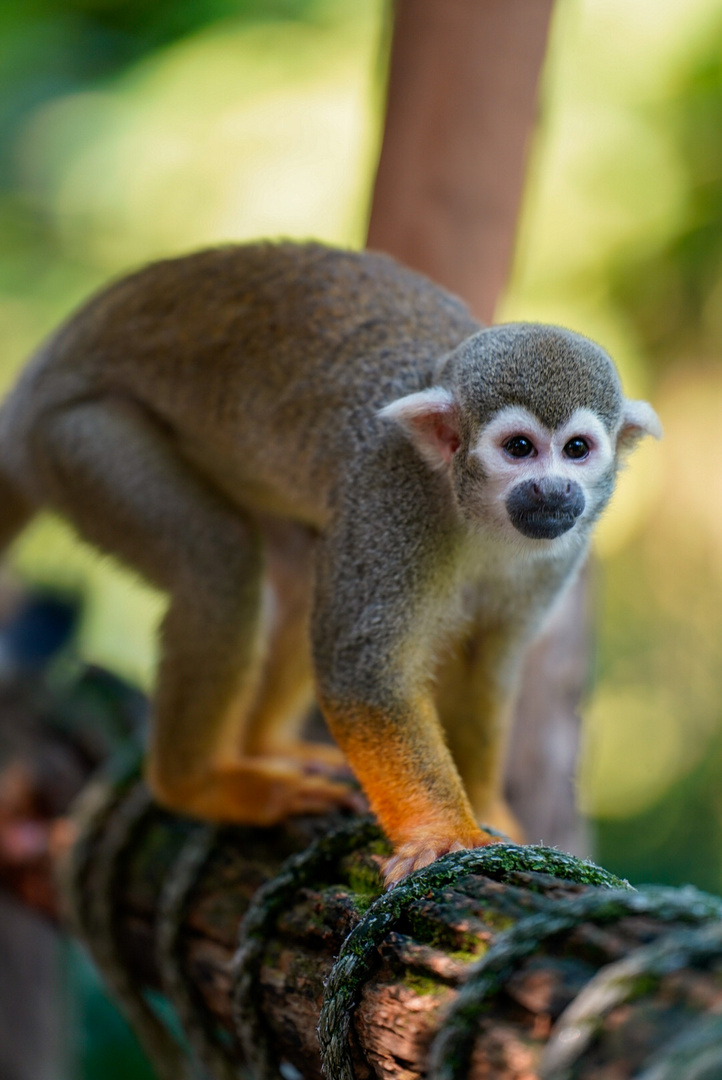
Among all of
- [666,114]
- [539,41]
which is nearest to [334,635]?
[539,41]

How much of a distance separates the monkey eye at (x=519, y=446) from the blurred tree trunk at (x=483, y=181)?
53.4 inches

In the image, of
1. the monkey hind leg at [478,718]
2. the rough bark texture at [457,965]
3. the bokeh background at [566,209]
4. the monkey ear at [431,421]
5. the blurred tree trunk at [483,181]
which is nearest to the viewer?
the rough bark texture at [457,965]

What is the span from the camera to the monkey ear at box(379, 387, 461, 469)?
2314mm

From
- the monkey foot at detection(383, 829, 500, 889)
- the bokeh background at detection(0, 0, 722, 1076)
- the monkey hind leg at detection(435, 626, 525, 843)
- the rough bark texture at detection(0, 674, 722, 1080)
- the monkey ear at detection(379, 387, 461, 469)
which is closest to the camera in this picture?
the rough bark texture at detection(0, 674, 722, 1080)

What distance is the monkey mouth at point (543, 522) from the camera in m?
2.18

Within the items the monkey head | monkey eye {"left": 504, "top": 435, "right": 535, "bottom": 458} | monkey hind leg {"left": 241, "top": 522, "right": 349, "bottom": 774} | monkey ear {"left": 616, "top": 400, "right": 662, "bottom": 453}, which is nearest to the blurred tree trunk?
monkey hind leg {"left": 241, "top": 522, "right": 349, "bottom": 774}

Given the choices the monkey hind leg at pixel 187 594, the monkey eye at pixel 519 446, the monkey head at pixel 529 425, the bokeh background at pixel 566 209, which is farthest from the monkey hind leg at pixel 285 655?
the bokeh background at pixel 566 209

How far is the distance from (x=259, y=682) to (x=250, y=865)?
2.88 ft

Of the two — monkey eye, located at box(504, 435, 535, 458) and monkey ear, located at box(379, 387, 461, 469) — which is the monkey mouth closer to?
monkey eye, located at box(504, 435, 535, 458)

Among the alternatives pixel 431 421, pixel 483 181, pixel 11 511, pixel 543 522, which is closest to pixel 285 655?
pixel 11 511

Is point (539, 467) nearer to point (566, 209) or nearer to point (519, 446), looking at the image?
point (519, 446)

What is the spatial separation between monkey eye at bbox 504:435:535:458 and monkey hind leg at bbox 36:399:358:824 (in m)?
0.96

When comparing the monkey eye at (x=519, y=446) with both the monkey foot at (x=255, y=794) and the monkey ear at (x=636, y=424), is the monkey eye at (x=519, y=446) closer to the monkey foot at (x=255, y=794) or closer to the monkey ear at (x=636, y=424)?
the monkey ear at (x=636, y=424)

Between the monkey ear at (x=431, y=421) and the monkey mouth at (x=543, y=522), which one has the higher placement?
the monkey ear at (x=431, y=421)
